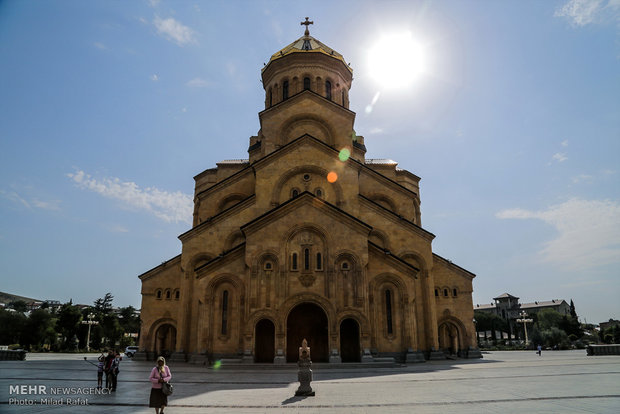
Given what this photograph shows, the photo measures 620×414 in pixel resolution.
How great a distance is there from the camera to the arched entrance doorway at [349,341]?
22.7m

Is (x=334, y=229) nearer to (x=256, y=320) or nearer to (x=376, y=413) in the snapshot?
(x=256, y=320)

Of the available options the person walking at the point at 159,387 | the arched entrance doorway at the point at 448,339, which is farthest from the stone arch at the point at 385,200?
the person walking at the point at 159,387

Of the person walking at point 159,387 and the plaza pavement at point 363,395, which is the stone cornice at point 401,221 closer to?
the plaza pavement at point 363,395

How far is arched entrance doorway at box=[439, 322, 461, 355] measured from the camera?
3048cm

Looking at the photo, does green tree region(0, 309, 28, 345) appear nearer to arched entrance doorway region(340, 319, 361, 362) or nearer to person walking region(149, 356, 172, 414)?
arched entrance doorway region(340, 319, 361, 362)

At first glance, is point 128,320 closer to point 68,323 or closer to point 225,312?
point 68,323

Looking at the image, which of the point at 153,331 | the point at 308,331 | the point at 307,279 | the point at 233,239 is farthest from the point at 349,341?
the point at 153,331

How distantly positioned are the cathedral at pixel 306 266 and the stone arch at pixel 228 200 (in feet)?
0.27

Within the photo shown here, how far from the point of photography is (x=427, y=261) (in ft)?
87.1

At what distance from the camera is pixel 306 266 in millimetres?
22734

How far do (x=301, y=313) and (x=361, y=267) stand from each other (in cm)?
473

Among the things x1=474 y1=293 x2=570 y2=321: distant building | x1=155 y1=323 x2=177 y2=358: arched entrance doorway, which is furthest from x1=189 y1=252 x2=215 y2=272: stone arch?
x1=474 y1=293 x2=570 y2=321: distant building

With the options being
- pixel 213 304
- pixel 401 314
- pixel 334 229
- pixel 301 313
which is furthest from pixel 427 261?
pixel 213 304

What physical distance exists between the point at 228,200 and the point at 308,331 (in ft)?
40.7
